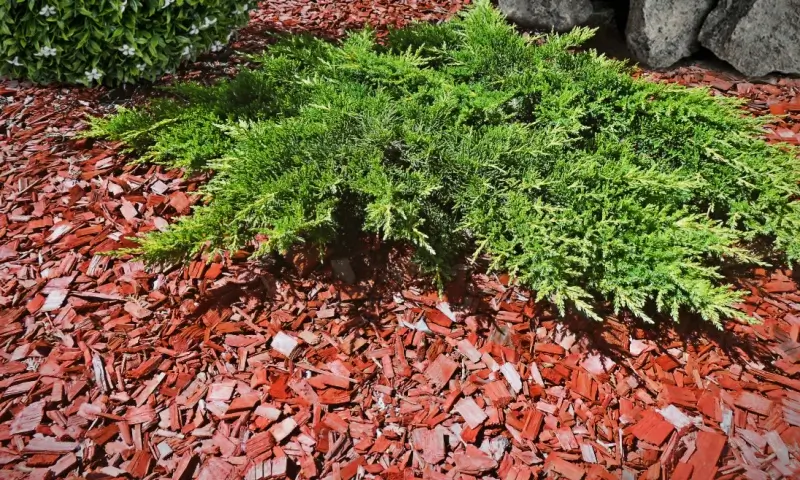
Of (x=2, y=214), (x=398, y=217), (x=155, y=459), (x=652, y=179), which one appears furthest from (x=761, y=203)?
(x=2, y=214)

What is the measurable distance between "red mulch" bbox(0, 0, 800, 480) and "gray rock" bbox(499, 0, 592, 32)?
8.86 ft

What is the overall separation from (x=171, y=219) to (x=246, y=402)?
3.89 feet

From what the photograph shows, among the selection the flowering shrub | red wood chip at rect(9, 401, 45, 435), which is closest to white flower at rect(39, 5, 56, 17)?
the flowering shrub

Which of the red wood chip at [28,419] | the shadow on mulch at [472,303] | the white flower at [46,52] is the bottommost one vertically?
the red wood chip at [28,419]

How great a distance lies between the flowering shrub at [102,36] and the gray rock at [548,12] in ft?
7.75

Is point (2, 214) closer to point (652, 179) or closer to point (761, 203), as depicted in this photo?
point (652, 179)

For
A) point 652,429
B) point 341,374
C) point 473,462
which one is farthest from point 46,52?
point 652,429

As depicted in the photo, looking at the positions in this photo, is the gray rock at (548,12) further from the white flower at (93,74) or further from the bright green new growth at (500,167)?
the white flower at (93,74)

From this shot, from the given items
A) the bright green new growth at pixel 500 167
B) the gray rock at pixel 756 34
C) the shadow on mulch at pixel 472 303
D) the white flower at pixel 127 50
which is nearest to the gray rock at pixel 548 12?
the gray rock at pixel 756 34

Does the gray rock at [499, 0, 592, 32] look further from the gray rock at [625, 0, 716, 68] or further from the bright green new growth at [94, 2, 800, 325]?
the bright green new growth at [94, 2, 800, 325]

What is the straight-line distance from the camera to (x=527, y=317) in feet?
8.57

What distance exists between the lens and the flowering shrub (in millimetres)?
3395

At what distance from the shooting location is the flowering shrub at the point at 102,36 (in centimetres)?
339

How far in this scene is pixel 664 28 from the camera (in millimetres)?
4207
